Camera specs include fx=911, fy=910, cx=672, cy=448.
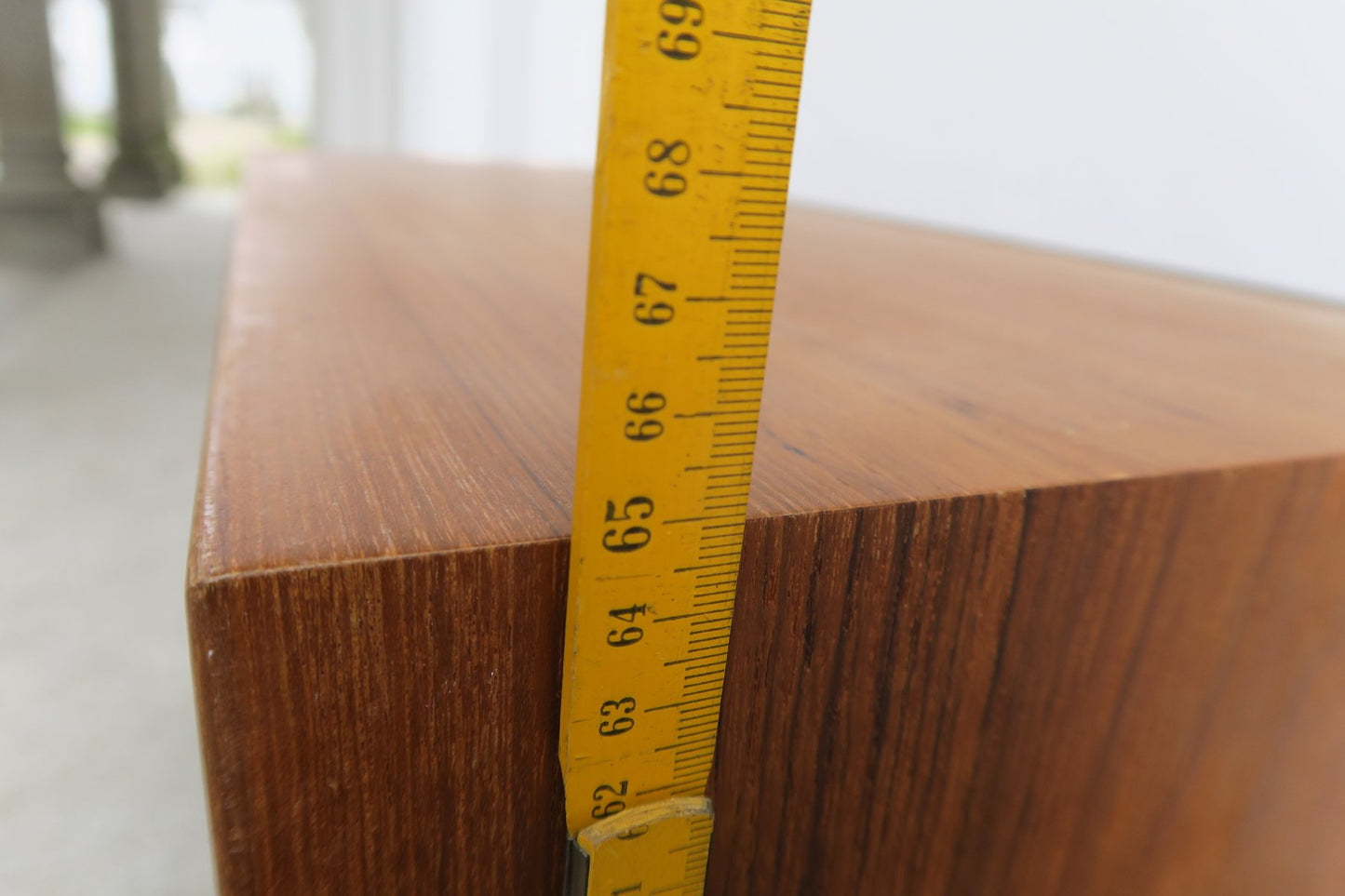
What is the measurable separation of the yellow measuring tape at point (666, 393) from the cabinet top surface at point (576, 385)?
32mm

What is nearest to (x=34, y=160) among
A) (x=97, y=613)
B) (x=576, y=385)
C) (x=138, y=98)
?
(x=138, y=98)

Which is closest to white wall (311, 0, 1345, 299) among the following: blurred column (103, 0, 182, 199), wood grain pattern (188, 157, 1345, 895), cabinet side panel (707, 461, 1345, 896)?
wood grain pattern (188, 157, 1345, 895)

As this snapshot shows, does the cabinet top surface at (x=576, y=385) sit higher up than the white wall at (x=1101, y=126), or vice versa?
the white wall at (x=1101, y=126)

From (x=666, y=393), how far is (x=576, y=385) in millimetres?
153

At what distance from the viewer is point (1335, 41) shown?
2.27 feet

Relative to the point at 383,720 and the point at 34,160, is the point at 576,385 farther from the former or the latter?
the point at 34,160

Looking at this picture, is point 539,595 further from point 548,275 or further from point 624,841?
point 548,275

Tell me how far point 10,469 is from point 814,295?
140 centimetres

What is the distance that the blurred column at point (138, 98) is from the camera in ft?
15.5

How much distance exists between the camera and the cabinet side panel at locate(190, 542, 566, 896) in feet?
0.71

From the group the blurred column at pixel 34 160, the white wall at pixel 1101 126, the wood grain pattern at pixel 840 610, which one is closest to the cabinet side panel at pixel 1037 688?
the wood grain pattern at pixel 840 610

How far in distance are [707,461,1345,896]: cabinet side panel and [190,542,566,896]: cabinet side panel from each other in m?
0.06

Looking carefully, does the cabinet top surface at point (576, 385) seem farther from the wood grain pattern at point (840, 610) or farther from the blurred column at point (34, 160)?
the blurred column at point (34, 160)

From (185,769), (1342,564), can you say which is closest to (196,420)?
(185,769)
